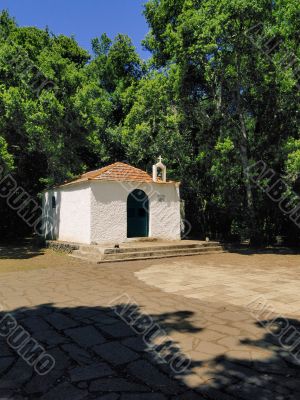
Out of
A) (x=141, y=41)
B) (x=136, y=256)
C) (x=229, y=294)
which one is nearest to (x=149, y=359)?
(x=229, y=294)

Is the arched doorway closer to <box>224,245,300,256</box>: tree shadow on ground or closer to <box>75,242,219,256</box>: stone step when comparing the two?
<box>75,242,219,256</box>: stone step

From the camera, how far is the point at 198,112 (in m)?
18.5

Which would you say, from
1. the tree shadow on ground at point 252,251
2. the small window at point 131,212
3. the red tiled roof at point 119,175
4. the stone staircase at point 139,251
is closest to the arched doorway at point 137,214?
the small window at point 131,212

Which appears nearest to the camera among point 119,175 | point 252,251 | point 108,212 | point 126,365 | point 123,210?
point 126,365

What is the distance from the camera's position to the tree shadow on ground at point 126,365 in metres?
3.38

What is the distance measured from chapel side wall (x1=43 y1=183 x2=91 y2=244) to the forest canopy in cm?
292

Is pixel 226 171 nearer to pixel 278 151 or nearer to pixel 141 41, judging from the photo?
pixel 278 151

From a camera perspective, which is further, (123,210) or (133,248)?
(123,210)

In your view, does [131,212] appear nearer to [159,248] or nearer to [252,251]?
[159,248]

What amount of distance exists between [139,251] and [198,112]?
8.50m

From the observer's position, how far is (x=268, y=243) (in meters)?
20.5

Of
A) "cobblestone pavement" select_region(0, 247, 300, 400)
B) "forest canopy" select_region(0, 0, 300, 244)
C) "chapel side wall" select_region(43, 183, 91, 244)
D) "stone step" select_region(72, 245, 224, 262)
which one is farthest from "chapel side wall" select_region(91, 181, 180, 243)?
"cobblestone pavement" select_region(0, 247, 300, 400)

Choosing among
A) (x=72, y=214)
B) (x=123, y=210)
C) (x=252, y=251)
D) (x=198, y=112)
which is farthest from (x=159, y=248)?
(x=198, y=112)

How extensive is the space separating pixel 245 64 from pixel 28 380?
16.7 m
